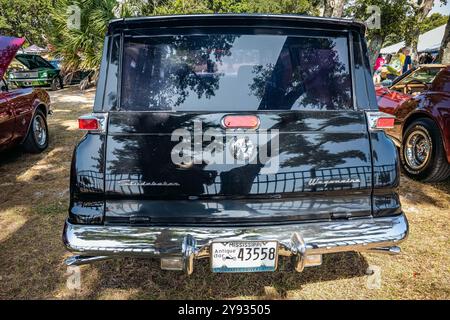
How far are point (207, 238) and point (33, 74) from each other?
14848 millimetres

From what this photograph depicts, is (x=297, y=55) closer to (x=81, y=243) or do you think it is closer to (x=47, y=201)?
(x=81, y=243)

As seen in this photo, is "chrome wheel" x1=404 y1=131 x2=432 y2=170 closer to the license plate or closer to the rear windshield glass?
the rear windshield glass

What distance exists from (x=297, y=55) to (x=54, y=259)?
2523 millimetres

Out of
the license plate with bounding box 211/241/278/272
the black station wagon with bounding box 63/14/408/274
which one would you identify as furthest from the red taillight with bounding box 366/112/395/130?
the license plate with bounding box 211/241/278/272

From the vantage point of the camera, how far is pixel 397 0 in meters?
13.8

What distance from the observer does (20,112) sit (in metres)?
5.13

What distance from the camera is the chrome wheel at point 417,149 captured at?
4.34 m

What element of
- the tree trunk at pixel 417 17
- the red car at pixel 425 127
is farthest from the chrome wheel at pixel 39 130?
the tree trunk at pixel 417 17

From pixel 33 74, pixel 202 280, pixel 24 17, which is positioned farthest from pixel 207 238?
pixel 24 17

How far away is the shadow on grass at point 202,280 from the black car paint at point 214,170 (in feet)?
2.39

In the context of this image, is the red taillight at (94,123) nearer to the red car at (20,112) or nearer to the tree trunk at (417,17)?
the red car at (20,112)

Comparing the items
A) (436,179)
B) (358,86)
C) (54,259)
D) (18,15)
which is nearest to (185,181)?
(358,86)

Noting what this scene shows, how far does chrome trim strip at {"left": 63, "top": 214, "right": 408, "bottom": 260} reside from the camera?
74.7 inches

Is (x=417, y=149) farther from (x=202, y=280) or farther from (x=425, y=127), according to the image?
(x=202, y=280)
